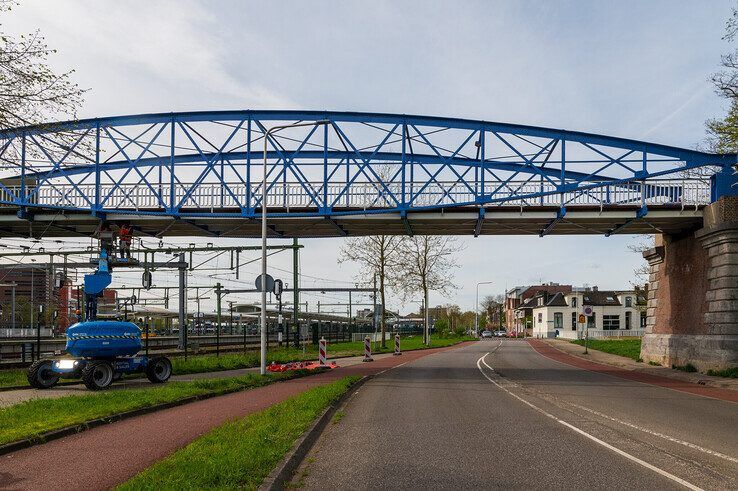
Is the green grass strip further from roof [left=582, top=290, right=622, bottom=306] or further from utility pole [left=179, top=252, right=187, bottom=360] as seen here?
roof [left=582, top=290, right=622, bottom=306]

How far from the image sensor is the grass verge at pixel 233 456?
6438 millimetres

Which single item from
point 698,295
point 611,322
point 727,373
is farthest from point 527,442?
point 611,322

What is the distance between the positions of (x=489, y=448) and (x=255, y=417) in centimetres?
419

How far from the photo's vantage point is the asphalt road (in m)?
7.23

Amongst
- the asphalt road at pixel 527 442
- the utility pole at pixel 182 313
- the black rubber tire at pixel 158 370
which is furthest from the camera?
the utility pole at pixel 182 313

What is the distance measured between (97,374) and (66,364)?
34.7 inches

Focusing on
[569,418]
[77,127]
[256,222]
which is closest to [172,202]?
[256,222]

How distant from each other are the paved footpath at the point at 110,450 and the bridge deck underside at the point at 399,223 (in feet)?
48.1

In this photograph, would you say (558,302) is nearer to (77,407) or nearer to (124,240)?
(124,240)

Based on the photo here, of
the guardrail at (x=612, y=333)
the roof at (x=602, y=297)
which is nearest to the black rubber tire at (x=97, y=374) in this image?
the guardrail at (x=612, y=333)

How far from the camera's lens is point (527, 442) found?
961cm

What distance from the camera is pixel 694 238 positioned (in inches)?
1033

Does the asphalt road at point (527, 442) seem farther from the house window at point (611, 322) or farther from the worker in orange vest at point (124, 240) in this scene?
the house window at point (611, 322)

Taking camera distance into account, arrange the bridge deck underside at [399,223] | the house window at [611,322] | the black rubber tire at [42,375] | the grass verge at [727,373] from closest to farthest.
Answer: the black rubber tire at [42,375]
the grass verge at [727,373]
the bridge deck underside at [399,223]
the house window at [611,322]
